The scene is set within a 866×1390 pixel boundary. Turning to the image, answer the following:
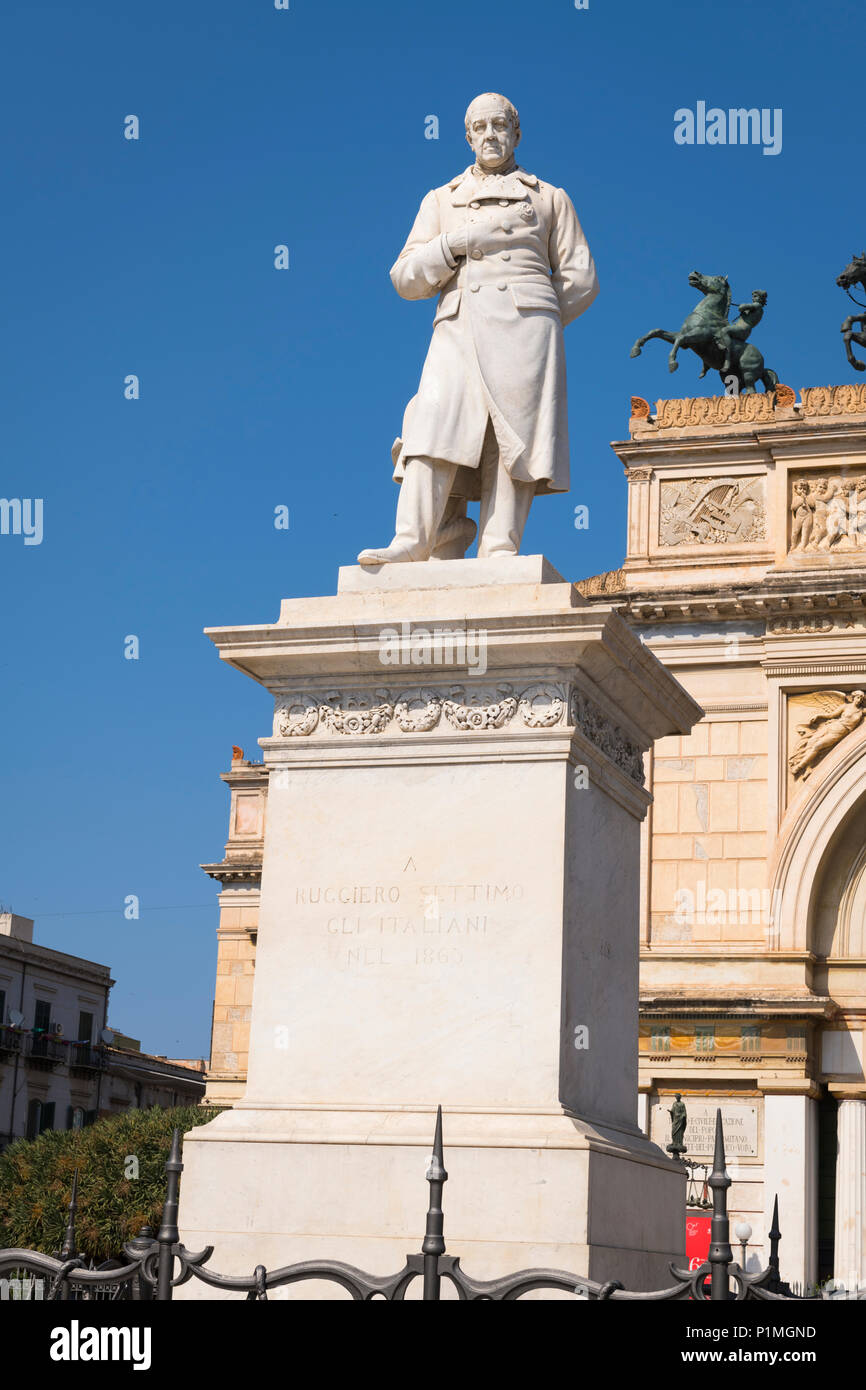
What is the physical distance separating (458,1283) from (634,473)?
82.8 feet

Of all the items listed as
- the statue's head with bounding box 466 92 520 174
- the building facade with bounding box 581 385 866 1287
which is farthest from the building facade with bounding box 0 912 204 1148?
the statue's head with bounding box 466 92 520 174

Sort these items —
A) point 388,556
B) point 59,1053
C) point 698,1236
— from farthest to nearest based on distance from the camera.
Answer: point 59,1053 → point 698,1236 → point 388,556

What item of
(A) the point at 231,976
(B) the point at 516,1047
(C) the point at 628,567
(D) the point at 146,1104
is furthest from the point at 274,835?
(D) the point at 146,1104

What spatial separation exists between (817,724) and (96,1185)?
15334mm

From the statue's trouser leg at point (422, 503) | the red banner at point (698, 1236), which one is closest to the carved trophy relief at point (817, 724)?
the red banner at point (698, 1236)

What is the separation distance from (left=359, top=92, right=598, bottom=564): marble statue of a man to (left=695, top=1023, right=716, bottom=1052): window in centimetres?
1918

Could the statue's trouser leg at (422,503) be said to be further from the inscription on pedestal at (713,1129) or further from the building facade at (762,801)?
the inscription on pedestal at (713,1129)

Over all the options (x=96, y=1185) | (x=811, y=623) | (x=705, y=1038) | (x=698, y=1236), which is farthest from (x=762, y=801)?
(x=96, y=1185)

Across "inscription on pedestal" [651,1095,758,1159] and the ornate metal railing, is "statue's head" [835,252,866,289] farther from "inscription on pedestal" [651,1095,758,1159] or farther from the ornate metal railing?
the ornate metal railing

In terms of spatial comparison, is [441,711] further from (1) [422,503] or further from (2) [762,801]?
(2) [762,801]

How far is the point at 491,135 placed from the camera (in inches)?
363

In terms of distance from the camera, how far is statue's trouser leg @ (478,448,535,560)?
881 centimetres

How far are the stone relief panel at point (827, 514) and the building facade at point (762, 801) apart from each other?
31 millimetres
